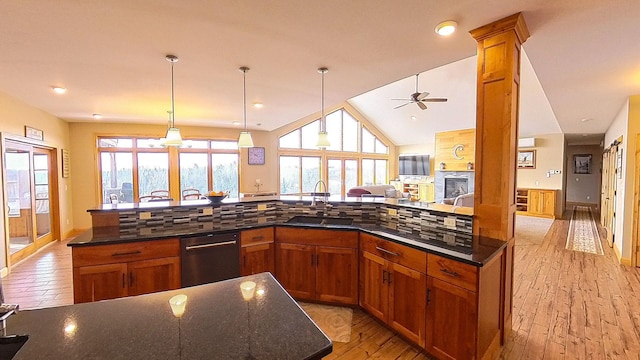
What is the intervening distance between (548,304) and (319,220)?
2593 millimetres

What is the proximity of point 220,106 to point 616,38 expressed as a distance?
505 centimetres

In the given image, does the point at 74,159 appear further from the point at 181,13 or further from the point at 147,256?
the point at 181,13

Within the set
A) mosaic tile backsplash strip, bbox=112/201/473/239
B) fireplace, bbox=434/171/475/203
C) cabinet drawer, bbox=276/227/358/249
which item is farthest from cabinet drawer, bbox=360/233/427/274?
fireplace, bbox=434/171/475/203

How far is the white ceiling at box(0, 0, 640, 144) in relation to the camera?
6.44 feet

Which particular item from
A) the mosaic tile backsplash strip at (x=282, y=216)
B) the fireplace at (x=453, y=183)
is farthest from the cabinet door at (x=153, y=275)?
the fireplace at (x=453, y=183)

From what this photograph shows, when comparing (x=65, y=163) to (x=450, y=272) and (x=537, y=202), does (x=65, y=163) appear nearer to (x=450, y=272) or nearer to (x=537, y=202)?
(x=450, y=272)

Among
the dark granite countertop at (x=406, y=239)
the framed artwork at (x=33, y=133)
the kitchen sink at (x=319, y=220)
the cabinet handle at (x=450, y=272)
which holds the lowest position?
the cabinet handle at (x=450, y=272)

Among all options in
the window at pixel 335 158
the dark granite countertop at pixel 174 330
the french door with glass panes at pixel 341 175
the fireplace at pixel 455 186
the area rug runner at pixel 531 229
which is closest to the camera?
the dark granite countertop at pixel 174 330

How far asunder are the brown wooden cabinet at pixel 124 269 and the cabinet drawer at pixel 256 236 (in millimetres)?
589

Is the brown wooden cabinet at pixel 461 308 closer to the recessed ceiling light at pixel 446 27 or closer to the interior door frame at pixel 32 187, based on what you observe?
the recessed ceiling light at pixel 446 27

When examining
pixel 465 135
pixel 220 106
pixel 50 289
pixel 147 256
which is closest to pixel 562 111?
pixel 465 135

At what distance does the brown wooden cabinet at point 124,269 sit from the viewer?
232cm

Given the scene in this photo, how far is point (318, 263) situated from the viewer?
2.88 m

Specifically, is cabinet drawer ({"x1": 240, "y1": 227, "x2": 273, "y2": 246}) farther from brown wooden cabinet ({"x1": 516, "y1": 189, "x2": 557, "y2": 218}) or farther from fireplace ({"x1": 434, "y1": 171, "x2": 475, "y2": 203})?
fireplace ({"x1": 434, "y1": 171, "x2": 475, "y2": 203})
